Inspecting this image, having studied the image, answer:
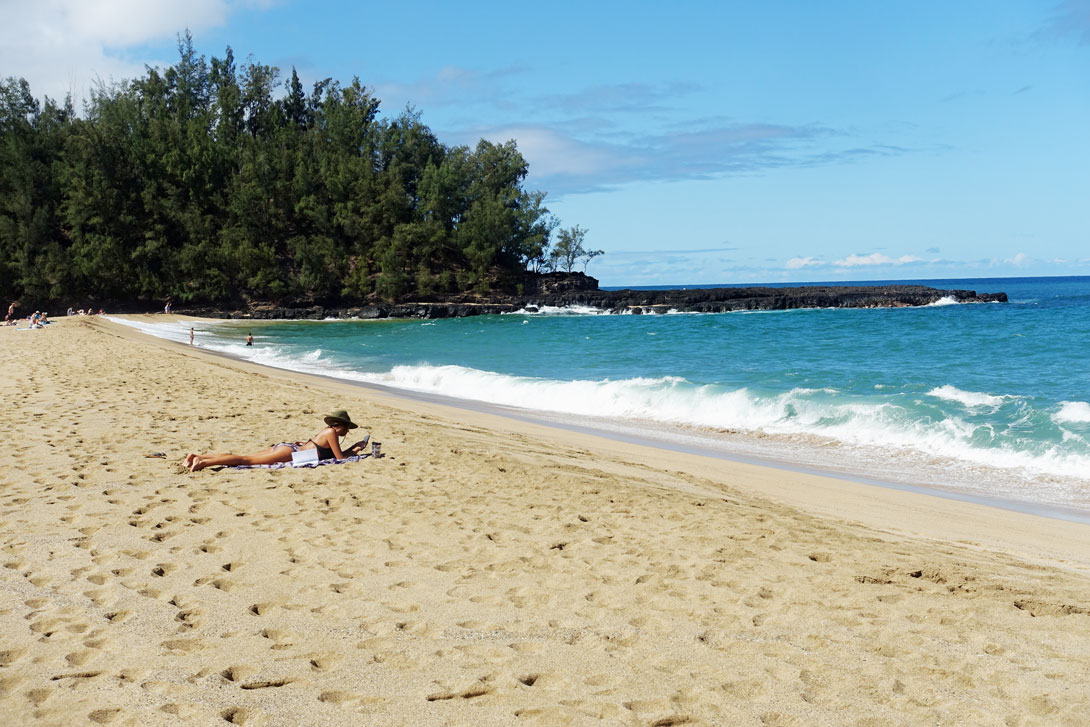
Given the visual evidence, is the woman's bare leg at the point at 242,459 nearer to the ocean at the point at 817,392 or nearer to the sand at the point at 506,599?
the sand at the point at 506,599

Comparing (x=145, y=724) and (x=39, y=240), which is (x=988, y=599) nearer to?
(x=145, y=724)

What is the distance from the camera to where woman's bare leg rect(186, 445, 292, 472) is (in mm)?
7910

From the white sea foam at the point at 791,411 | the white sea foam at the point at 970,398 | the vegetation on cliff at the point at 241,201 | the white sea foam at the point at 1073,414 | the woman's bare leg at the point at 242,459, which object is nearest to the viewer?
the woman's bare leg at the point at 242,459

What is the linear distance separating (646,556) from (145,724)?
138 inches

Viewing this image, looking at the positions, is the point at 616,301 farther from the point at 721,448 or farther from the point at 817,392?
the point at 721,448

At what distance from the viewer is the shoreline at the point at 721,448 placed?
9.30 metres

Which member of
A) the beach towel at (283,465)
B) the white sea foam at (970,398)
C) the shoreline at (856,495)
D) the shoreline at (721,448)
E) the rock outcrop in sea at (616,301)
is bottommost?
the shoreline at (721,448)

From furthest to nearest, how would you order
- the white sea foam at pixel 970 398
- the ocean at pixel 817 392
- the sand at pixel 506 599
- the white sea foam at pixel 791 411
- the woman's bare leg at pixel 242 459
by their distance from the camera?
the white sea foam at pixel 970 398 → the white sea foam at pixel 791 411 → the ocean at pixel 817 392 → the woman's bare leg at pixel 242 459 → the sand at pixel 506 599

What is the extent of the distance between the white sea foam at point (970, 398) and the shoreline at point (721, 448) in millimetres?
4599

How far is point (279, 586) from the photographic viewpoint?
4.78 meters

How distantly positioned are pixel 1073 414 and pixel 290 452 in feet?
41.9

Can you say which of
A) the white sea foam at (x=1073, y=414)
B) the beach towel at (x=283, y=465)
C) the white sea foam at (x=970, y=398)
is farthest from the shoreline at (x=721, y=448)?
the beach towel at (x=283, y=465)

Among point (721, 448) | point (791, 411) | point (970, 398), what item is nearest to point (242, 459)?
point (721, 448)

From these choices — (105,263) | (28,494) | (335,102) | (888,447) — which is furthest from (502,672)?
(335,102)
